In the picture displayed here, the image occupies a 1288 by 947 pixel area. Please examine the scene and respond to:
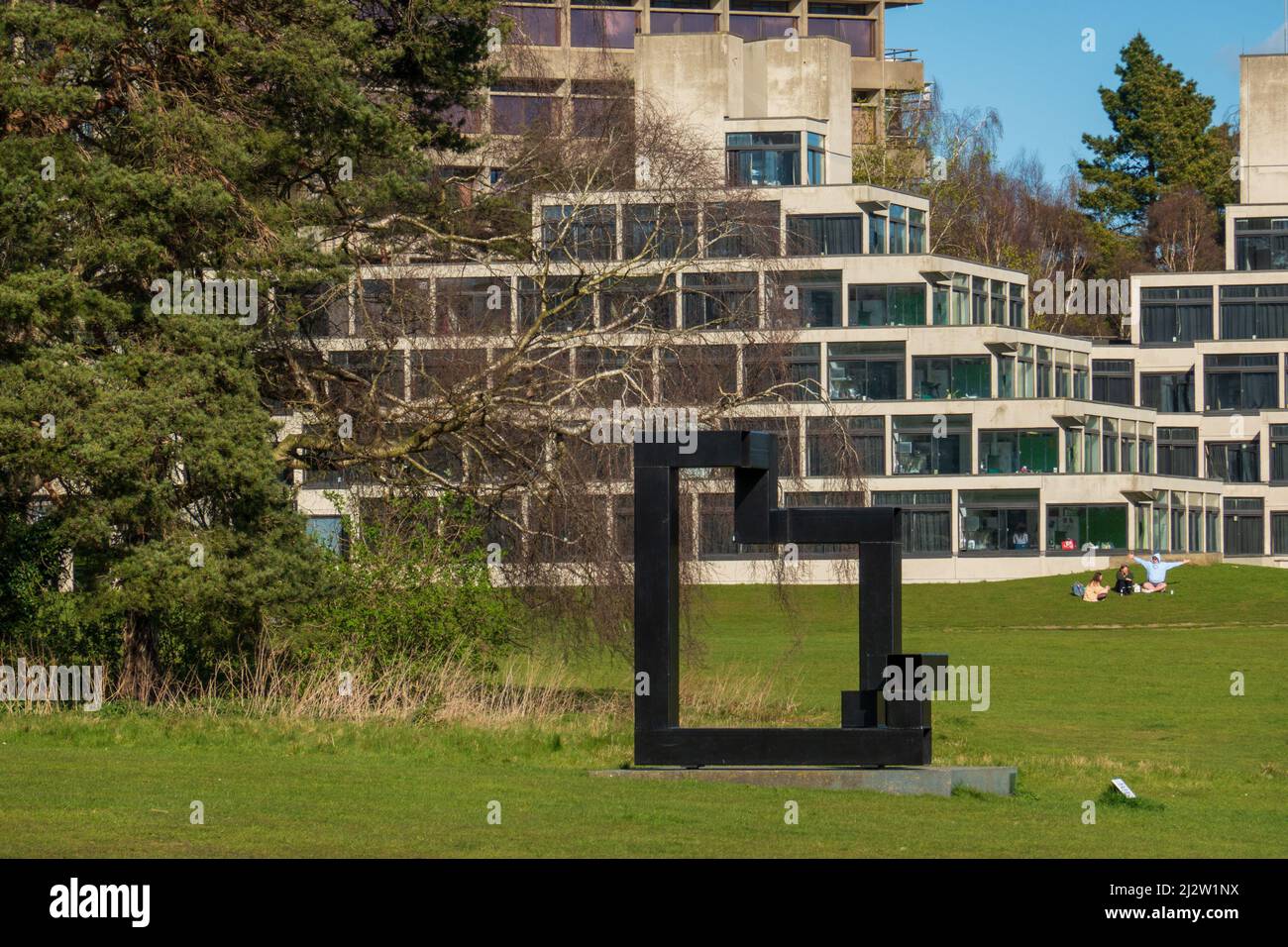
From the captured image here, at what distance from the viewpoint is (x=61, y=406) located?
81.0 feet

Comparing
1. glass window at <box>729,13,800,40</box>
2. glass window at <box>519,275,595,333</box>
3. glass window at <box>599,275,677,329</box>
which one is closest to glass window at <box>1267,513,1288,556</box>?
glass window at <box>729,13,800,40</box>

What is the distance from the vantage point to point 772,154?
86.2 metres

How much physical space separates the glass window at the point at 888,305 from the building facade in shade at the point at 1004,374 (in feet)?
0.27

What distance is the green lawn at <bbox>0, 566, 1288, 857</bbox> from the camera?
43.7ft

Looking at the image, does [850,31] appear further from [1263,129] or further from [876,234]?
[876,234]

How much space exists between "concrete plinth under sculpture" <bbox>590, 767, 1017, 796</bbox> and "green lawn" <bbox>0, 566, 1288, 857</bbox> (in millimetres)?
395

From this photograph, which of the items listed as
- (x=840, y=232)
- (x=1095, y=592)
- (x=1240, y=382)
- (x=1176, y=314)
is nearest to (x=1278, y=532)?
(x=1240, y=382)

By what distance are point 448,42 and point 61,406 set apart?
7869 millimetres

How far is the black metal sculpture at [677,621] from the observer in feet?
57.8

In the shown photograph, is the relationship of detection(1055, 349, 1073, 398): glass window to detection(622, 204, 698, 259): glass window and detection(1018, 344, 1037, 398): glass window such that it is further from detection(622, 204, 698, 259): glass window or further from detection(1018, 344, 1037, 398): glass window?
detection(622, 204, 698, 259): glass window

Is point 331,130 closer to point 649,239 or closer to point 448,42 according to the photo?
point 448,42

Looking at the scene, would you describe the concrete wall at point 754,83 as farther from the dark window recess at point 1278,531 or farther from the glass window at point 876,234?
the dark window recess at point 1278,531

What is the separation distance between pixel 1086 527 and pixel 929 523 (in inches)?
275
